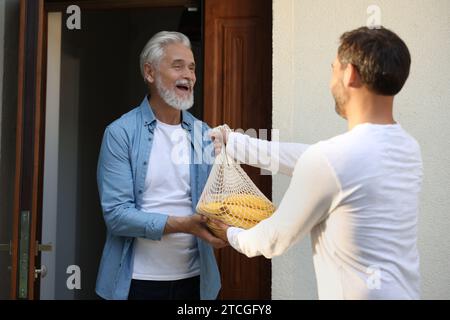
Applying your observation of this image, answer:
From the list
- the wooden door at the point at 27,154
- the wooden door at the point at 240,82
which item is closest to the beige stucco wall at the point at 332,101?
the wooden door at the point at 240,82

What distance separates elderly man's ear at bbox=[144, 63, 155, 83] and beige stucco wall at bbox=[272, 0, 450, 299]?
648 mm

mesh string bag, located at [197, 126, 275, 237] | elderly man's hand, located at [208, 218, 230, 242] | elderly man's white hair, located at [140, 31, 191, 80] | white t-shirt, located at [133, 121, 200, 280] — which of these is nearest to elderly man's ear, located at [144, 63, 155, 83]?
elderly man's white hair, located at [140, 31, 191, 80]

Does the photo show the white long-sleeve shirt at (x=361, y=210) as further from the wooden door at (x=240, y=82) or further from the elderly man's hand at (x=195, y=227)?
the wooden door at (x=240, y=82)

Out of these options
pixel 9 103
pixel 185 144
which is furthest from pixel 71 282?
pixel 185 144

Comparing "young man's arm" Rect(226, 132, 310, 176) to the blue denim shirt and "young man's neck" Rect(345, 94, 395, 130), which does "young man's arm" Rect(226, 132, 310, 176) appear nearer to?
the blue denim shirt

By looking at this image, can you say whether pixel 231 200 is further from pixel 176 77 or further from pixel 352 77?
pixel 176 77

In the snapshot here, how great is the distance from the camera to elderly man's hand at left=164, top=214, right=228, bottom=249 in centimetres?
216

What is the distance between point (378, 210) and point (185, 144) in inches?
50.1

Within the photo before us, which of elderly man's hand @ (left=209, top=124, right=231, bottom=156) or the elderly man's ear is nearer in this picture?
elderly man's hand @ (left=209, top=124, right=231, bottom=156)

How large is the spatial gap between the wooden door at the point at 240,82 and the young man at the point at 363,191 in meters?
1.39

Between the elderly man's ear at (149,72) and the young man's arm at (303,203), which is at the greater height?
the elderly man's ear at (149,72)

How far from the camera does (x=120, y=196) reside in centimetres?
231

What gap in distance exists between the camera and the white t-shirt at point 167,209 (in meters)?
2.38

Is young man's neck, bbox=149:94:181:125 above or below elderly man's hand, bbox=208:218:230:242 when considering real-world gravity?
above
